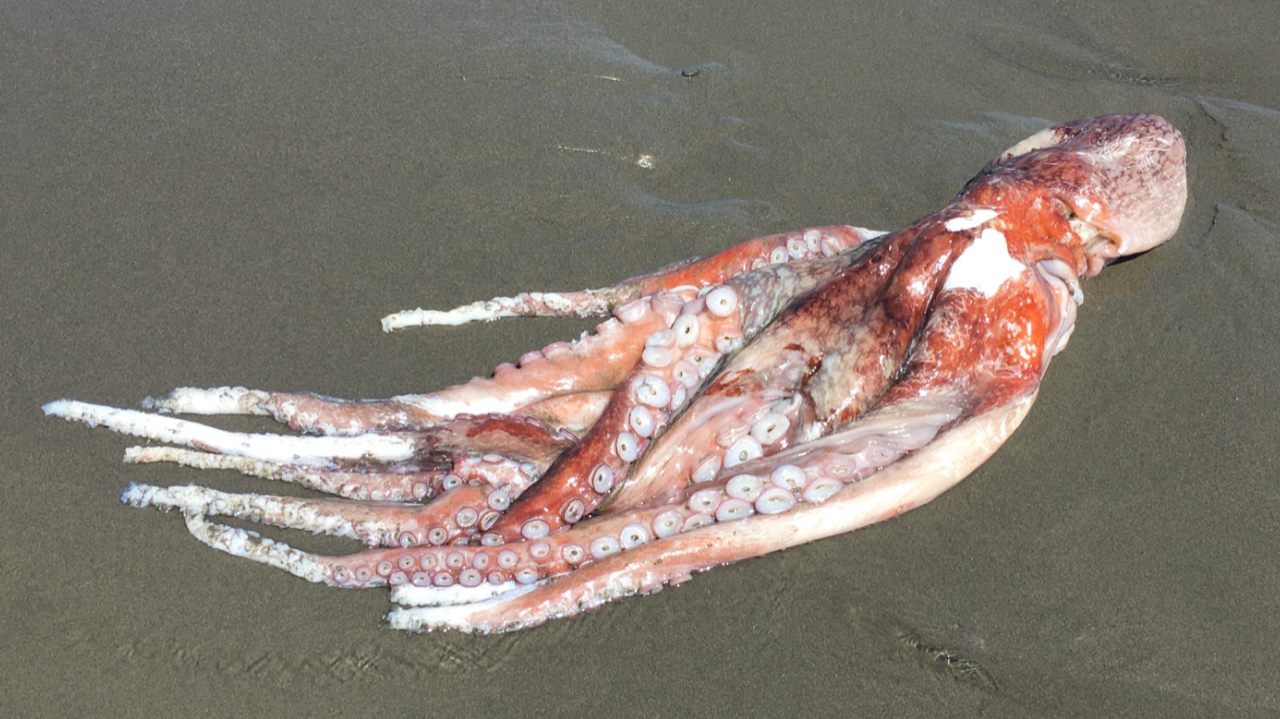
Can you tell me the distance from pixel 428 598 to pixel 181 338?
7.01 ft

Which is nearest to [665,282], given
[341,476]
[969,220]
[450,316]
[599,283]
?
[599,283]

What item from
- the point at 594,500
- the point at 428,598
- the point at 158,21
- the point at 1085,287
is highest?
the point at 158,21

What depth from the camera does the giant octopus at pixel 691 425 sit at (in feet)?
12.1

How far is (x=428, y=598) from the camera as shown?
367cm

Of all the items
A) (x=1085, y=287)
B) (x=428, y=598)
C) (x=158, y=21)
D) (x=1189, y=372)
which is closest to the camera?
(x=428, y=598)

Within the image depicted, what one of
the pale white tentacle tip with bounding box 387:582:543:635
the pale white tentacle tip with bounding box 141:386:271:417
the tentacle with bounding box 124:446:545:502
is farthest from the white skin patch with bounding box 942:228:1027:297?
the pale white tentacle tip with bounding box 141:386:271:417

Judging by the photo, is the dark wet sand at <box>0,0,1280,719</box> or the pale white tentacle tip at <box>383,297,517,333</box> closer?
the dark wet sand at <box>0,0,1280,719</box>

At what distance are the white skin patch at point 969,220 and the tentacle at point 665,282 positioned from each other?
74 cm

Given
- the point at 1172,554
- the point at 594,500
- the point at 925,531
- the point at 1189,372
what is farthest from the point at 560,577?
the point at 1189,372

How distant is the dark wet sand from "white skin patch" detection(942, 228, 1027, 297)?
86 centimetres

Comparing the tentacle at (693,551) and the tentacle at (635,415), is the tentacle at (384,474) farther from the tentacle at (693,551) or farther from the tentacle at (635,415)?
the tentacle at (693,551)

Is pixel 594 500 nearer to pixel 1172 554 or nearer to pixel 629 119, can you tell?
pixel 1172 554

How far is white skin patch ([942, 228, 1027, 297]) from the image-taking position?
389 centimetres

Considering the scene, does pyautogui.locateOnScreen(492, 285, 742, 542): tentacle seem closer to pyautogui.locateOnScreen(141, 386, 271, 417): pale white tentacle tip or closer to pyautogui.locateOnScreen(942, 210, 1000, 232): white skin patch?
pyautogui.locateOnScreen(942, 210, 1000, 232): white skin patch
